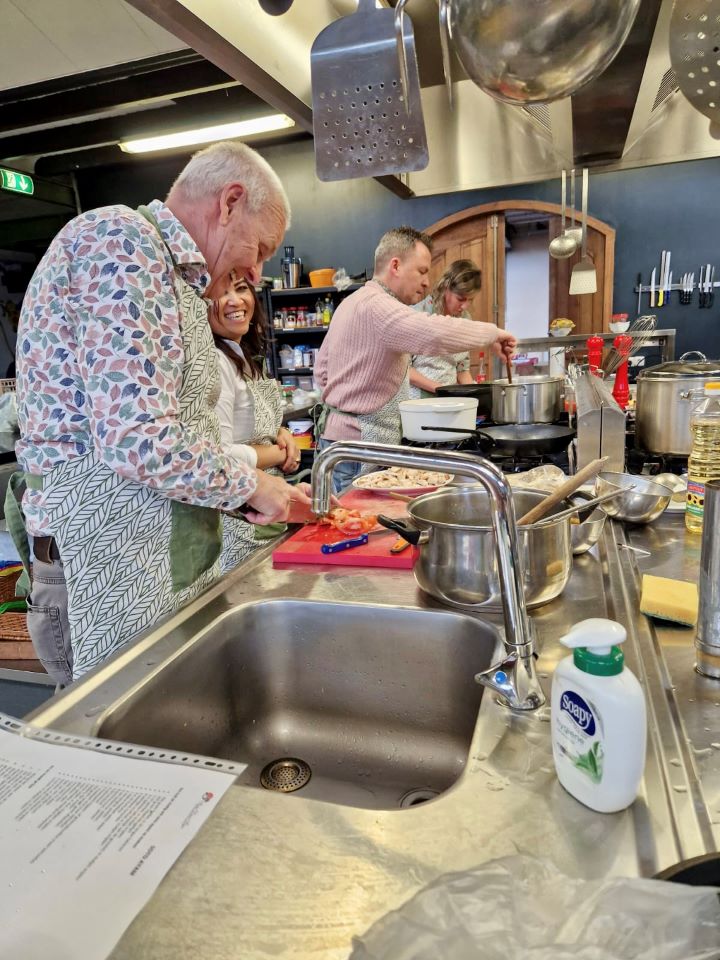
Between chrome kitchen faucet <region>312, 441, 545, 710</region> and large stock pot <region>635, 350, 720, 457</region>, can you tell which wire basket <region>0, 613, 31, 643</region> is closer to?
chrome kitchen faucet <region>312, 441, 545, 710</region>

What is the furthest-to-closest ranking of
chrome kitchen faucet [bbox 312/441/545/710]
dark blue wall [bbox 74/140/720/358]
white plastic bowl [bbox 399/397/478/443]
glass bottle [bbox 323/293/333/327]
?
1. glass bottle [bbox 323/293/333/327]
2. dark blue wall [bbox 74/140/720/358]
3. white plastic bowl [bbox 399/397/478/443]
4. chrome kitchen faucet [bbox 312/441/545/710]

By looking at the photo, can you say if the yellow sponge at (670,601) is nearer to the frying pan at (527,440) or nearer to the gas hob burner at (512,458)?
the gas hob burner at (512,458)

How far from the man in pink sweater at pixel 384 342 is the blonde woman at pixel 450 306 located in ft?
2.82

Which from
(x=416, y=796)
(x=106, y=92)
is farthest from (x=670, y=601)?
(x=106, y=92)

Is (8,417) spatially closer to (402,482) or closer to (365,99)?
(402,482)

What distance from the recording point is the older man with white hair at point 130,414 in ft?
3.49

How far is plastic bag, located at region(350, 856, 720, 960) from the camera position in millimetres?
409

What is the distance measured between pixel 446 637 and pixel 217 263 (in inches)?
36.5

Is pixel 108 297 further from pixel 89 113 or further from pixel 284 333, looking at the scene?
pixel 284 333

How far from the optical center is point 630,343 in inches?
111

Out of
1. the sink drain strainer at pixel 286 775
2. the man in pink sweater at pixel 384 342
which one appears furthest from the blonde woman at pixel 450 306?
the sink drain strainer at pixel 286 775

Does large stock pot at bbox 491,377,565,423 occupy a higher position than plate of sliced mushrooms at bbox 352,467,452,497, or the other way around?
large stock pot at bbox 491,377,565,423

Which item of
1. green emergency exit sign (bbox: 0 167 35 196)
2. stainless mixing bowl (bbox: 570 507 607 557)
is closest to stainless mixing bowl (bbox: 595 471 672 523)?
stainless mixing bowl (bbox: 570 507 607 557)

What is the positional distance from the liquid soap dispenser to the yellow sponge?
0.44 metres
